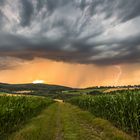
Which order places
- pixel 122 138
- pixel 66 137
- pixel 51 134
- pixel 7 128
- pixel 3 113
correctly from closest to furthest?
pixel 122 138 → pixel 66 137 → pixel 51 134 → pixel 3 113 → pixel 7 128

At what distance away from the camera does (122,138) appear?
20344 millimetres

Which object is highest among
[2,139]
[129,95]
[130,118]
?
[129,95]

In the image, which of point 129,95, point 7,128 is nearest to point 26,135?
point 7,128

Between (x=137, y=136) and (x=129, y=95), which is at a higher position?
(x=129, y=95)

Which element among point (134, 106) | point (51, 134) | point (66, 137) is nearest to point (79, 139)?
point (66, 137)

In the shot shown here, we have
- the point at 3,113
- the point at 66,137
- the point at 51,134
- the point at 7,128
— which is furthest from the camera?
the point at 7,128

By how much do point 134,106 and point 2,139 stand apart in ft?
43.8

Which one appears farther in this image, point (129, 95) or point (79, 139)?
point (129, 95)

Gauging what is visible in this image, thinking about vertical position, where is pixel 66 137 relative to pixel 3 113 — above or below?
below

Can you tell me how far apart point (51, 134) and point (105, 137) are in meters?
5.21

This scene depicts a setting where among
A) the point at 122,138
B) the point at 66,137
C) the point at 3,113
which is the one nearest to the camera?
the point at 122,138

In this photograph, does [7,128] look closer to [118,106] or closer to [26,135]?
[26,135]

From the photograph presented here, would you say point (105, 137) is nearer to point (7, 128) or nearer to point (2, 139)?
point (2, 139)

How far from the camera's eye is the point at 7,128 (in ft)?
92.2
